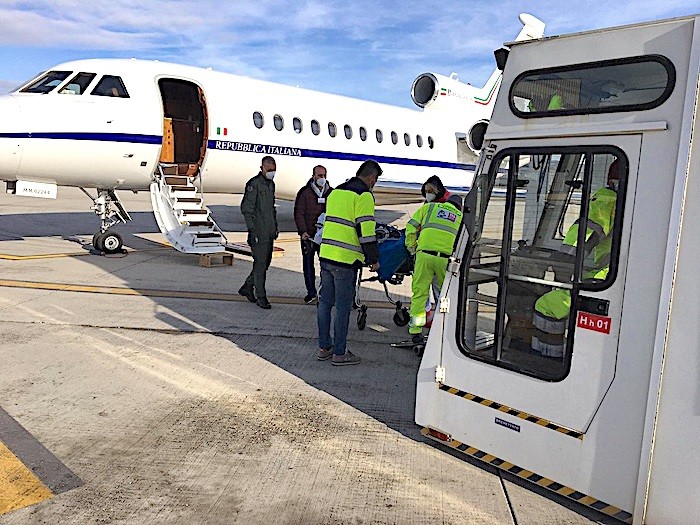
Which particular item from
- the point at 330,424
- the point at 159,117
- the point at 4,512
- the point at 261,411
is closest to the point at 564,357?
the point at 330,424

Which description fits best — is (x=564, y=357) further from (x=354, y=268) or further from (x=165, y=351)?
(x=165, y=351)

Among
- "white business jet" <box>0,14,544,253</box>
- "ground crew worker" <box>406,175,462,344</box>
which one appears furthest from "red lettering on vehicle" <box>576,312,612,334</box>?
"white business jet" <box>0,14,544,253</box>

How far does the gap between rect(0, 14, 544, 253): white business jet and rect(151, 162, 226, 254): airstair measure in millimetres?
22

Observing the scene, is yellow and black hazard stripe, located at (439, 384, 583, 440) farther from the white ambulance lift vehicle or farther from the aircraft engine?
the aircraft engine

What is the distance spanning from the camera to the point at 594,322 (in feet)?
11.9

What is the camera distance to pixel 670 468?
3.31 metres

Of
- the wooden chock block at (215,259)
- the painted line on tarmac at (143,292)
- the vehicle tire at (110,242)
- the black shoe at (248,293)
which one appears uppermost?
the vehicle tire at (110,242)

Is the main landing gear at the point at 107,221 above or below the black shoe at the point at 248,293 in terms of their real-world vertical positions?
above

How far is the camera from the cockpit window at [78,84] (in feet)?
37.6

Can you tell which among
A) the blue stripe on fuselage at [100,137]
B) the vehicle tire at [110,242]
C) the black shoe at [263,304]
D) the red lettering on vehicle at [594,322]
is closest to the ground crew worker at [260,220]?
the black shoe at [263,304]

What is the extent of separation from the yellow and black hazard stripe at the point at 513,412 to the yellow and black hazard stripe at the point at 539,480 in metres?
0.34

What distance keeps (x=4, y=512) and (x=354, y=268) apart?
11.7 feet

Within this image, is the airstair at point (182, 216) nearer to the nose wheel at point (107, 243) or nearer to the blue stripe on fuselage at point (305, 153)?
the nose wheel at point (107, 243)

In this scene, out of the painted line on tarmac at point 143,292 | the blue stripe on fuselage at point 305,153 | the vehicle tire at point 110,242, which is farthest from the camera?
the blue stripe on fuselage at point 305,153
